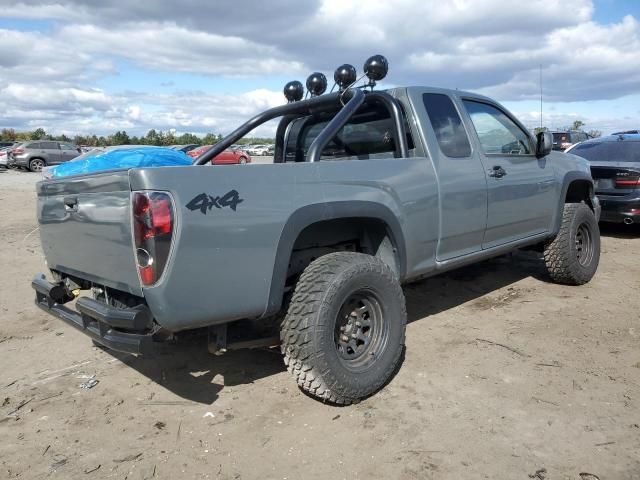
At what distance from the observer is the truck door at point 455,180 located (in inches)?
150

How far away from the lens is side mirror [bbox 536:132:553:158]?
16.0ft

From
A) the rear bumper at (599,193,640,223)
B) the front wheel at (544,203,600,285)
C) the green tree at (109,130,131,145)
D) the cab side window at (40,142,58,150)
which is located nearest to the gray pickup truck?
the front wheel at (544,203,600,285)

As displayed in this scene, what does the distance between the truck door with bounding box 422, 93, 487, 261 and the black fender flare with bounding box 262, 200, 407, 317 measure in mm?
607

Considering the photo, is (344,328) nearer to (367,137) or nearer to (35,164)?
(367,137)

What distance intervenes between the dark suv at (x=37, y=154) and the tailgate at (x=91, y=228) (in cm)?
2784

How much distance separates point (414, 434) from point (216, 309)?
4.08ft

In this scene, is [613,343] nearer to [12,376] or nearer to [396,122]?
[396,122]

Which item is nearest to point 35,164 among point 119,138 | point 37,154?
point 37,154

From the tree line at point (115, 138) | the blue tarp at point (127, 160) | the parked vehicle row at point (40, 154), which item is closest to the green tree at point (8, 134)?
the tree line at point (115, 138)

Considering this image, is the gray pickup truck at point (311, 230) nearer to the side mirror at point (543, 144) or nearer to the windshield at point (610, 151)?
the side mirror at point (543, 144)

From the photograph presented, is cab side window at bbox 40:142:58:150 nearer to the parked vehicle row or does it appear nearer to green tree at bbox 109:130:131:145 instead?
the parked vehicle row

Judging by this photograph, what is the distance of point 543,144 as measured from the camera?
486 cm

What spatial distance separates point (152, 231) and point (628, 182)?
7525mm

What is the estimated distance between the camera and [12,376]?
368 centimetres
